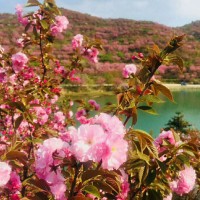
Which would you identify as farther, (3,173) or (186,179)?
(186,179)

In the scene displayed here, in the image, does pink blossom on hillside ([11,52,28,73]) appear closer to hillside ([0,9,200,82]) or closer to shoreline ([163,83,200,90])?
hillside ([0,9,200,82])

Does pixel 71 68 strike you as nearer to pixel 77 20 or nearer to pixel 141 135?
pixel 141 135

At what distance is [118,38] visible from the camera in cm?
4569

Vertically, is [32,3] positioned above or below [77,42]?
above

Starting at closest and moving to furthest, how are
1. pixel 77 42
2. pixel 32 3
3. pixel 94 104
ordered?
pixel 32 3 → pixel 94 104 → pixel 77 42

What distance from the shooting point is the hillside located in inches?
1454

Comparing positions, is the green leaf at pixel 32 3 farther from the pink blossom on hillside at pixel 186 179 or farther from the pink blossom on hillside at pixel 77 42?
the pink blossom on hillside at pixel 186 179

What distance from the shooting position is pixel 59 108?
4.73m

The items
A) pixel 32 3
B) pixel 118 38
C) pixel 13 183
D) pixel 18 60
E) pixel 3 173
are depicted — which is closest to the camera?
pixel 3 173

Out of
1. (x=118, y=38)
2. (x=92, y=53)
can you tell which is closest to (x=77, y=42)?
(x=92, y=53)

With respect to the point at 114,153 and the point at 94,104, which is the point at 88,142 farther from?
the point at 94,104

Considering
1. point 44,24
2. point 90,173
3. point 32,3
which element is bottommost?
point 90,173

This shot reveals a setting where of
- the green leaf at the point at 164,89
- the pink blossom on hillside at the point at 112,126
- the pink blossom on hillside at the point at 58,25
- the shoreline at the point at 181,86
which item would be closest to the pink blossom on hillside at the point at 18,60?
the pink blossom on hillside at the point at 58,25

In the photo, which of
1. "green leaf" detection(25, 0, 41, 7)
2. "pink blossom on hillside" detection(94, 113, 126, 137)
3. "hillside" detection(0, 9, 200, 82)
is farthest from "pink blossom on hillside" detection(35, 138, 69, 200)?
"hillside" detection(0, 9, 200, 82)
